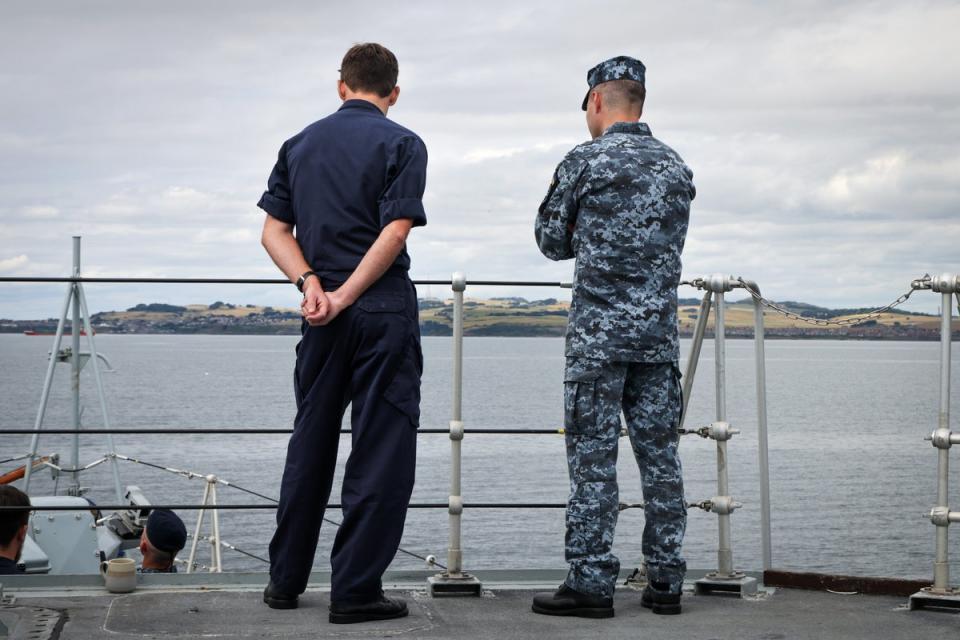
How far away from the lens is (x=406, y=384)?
3.44 m

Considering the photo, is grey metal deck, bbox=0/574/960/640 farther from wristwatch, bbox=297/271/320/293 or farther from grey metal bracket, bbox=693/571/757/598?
wristwatch, bbox=297/271/320/293

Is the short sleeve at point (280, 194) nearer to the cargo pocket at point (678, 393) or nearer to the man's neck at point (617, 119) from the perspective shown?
the man's neck at point (617, 119)

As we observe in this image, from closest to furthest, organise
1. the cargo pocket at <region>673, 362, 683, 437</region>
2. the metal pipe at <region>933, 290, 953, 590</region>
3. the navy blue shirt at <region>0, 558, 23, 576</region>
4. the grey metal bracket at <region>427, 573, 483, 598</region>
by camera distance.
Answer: the cargo pocket at <region>673, 362, 683, 437</region> < the metal pipe at <region>933, 290, 953, 590</region> < the grey metal bracket at <region>427, 573, 483, 598</region> < the navy blue shirt at <region>0, 558, 23, 576</region>

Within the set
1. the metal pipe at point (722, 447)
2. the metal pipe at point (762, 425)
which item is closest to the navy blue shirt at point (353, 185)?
the metal pipe at point (722, 447)

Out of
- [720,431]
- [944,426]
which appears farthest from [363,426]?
[944,426]

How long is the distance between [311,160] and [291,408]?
6703 centimetres

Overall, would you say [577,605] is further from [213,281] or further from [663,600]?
[213,281]

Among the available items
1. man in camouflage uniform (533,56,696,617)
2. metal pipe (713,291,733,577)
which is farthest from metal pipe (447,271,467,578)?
metal pipe (713,291,733,577)

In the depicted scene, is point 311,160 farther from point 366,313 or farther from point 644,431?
point 644,431

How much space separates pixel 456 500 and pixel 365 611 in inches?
30.9

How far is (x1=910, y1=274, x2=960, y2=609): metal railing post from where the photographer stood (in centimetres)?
383

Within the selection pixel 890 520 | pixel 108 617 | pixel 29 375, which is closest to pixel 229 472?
pixel 890 520

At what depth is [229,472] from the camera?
143 ft

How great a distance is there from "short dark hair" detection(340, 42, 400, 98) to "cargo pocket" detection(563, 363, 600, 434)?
Result: 111cm
